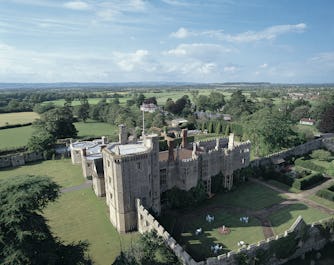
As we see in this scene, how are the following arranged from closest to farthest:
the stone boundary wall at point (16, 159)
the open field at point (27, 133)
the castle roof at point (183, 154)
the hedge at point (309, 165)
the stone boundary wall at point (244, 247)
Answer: the stone boundary wall at point (244, 247) → the castle roof at point (183, 154) → the hedge at point (309, 165) → the stone boundary wall at point (16, 159) → the open field at point (27, 133)

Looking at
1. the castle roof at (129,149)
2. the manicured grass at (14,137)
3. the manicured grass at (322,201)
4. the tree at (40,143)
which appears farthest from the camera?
the manicured grass at (14,137)

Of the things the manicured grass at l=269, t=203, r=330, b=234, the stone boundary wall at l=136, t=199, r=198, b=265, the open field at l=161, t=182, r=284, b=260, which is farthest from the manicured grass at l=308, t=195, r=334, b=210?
the stone boundary wall at l=136, t=199, r=198, b=265

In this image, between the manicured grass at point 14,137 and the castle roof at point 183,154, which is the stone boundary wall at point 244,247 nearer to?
the castle roof at point 183,154

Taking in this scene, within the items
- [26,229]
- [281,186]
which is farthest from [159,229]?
[281,186]

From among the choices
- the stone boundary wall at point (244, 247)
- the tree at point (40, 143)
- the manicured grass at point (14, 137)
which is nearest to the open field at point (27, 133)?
the manicured grass at point (14, 137)

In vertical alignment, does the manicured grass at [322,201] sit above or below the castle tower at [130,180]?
below

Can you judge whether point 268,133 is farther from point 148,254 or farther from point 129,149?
point 148,254

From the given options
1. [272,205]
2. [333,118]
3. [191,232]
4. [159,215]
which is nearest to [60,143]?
[159,215]
